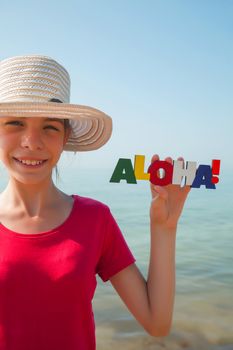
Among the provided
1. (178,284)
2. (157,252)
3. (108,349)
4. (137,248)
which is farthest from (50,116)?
(137,248)

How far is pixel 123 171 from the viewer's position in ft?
6.51

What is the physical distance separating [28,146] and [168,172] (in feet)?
2.07

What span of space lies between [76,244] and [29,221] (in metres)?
0.26

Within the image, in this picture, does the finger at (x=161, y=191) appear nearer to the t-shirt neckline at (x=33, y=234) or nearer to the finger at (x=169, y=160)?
the finger at (x=169, y=160)

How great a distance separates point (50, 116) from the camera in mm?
1718

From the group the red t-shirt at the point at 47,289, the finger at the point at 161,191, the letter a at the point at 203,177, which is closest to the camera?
the red t-shirt at the point at 47,289

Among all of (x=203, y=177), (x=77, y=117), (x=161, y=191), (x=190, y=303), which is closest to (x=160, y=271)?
(x=161, y=191)

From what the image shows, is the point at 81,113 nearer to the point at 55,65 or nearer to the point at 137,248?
the point at 55,65

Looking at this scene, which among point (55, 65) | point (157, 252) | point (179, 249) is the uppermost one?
point (55, 65)

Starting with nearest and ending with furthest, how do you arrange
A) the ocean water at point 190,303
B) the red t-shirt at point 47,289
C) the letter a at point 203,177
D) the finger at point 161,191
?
1. the red t-shirt at point 47,289
2. the finger at point 161,191
3. the letter a at point 203,177
4. the ocean water at point 190,303

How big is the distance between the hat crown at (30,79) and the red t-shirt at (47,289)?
59cm

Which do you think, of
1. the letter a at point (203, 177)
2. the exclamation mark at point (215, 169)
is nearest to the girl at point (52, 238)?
the letter a at point (203, 177)

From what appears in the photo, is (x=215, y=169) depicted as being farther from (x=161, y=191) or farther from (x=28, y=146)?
(x=28, y=146)

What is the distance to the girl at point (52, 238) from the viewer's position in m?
1.64
